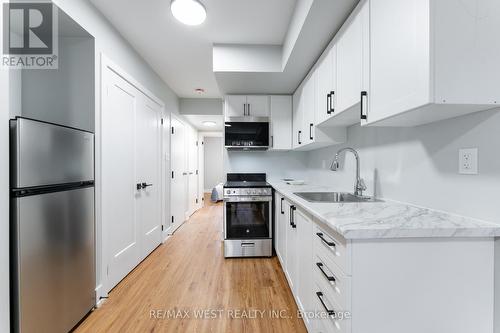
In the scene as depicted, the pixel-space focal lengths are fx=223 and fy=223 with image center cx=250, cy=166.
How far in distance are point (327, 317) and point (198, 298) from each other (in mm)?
1223

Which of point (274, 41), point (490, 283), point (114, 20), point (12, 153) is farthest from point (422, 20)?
point (114, 20)

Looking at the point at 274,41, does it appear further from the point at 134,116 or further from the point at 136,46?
the point at 134,116

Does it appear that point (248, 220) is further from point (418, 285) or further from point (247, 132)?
point (418, 285)

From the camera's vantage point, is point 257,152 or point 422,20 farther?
point 257,152

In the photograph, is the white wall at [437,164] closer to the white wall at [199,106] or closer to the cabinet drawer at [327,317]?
the cabinet drawer at [327,317]

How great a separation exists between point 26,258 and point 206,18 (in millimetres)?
2157

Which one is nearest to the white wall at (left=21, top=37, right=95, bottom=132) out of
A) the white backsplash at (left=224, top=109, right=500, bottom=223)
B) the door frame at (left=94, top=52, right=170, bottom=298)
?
the door frame at (left=94, top=52, right=170, bottom=298)

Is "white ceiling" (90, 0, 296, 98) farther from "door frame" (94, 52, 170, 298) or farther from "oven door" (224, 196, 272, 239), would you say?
"oven door" (224, 196, 272, 239)

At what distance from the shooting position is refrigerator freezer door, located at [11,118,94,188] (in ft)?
3.86

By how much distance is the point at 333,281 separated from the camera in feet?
3.39

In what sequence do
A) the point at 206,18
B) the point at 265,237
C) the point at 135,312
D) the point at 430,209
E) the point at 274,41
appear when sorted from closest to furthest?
1. the point at 430,209
2. the point at 135,312
3. the point at 206,18
4. the point at 274,41
5. the point at 265,237

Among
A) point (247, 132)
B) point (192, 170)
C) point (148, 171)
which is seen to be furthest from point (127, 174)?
point (192, 170)

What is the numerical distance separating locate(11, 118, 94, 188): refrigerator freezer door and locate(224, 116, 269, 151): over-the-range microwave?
1.69m

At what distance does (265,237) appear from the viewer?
2.77 metres
